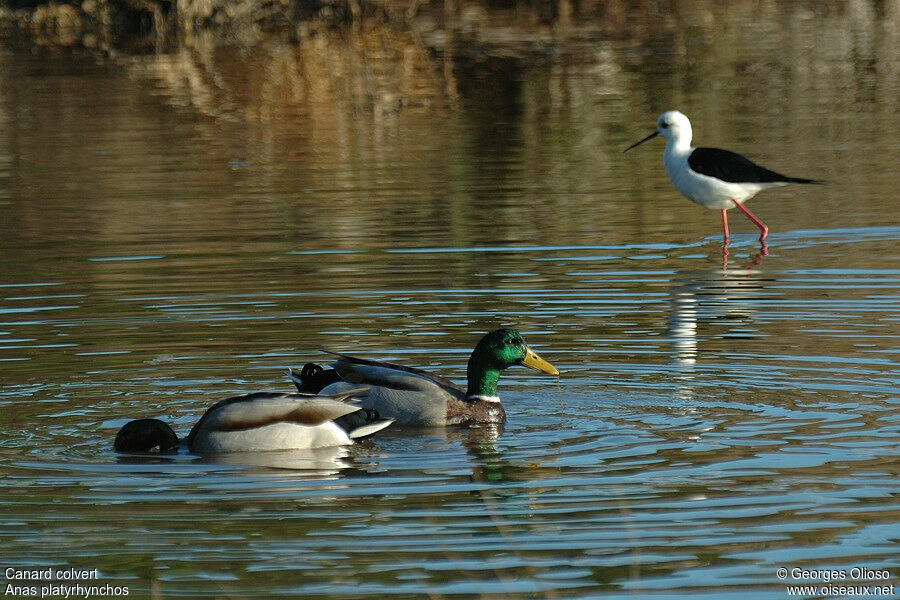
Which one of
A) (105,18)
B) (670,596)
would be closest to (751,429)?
(670,596)

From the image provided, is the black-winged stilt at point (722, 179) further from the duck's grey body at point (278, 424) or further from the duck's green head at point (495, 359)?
the duck's grey body at point (278, 424)

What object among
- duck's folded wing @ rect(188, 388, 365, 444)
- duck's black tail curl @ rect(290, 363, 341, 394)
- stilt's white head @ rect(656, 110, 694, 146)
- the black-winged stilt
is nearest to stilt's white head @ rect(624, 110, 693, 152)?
stilt's white head @ rect(656, 110, 694, 146)

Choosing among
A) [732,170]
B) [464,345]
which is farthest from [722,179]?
[464,345]

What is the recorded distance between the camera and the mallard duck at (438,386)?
9.32 metres

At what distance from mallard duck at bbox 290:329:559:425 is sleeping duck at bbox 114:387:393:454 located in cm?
39

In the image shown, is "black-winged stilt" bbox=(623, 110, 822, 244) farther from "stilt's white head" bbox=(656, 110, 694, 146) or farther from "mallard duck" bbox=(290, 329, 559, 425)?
"mallard duck" bbox=(290, 329, 559, 425)

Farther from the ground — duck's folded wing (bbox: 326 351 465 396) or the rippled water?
duck's folded wing (bbox: 326 351 465 396)

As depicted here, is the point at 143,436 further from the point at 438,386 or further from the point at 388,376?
the point at 438,386

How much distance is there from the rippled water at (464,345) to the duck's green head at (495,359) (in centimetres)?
27

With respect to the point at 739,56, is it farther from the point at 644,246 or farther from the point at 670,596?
the point at 670,596

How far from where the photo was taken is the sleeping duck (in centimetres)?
857

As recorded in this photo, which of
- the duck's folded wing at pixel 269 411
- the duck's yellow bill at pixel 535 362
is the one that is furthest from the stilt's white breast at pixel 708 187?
the duck's folded wing at pixel 269 411

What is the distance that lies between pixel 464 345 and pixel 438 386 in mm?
1559

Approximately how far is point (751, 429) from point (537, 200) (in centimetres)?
886
